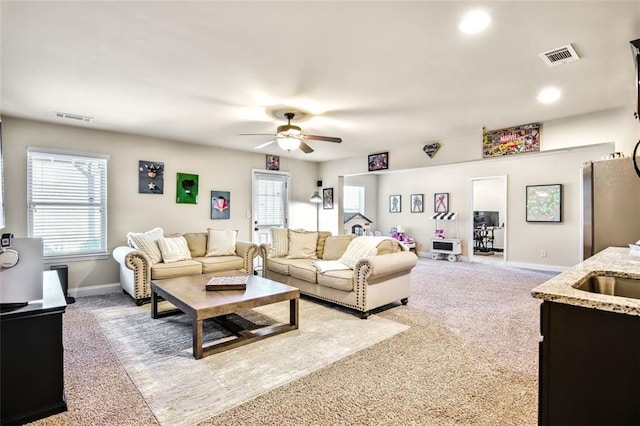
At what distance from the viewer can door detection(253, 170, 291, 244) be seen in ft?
21.9

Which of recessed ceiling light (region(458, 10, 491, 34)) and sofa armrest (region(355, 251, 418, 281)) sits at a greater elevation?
recessed ceiling light (region(458, 10, 491, 34))

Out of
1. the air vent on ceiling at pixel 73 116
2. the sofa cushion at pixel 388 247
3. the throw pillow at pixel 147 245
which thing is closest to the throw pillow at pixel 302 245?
the sofa cushion at pixel 388 247

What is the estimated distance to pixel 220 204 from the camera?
6125 millimetres

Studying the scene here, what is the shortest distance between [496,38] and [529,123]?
2595mm

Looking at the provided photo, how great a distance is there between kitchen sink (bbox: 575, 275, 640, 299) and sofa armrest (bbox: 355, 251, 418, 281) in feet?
6.89

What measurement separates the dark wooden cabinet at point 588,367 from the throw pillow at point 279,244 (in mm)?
4173

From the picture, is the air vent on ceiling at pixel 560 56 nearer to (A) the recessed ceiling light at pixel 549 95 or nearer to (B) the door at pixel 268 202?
(A) the recessed ceiling light at pixel 549 95

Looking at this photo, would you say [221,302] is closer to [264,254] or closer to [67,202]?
[264,254]

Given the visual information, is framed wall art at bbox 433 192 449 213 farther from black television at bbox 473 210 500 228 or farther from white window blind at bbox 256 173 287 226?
white window blind at bbox 256 173 287 226

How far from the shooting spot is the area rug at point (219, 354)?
A: 82.8 inches

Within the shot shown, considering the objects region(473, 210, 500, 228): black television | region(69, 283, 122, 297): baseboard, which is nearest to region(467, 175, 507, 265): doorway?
region(473, 210, 500, 228): black television

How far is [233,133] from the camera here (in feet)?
16.5

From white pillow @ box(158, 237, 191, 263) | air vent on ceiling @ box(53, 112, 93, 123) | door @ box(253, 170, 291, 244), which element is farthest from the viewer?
door @ box(253, 170, 291, 244)

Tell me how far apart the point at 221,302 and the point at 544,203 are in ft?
22.3
